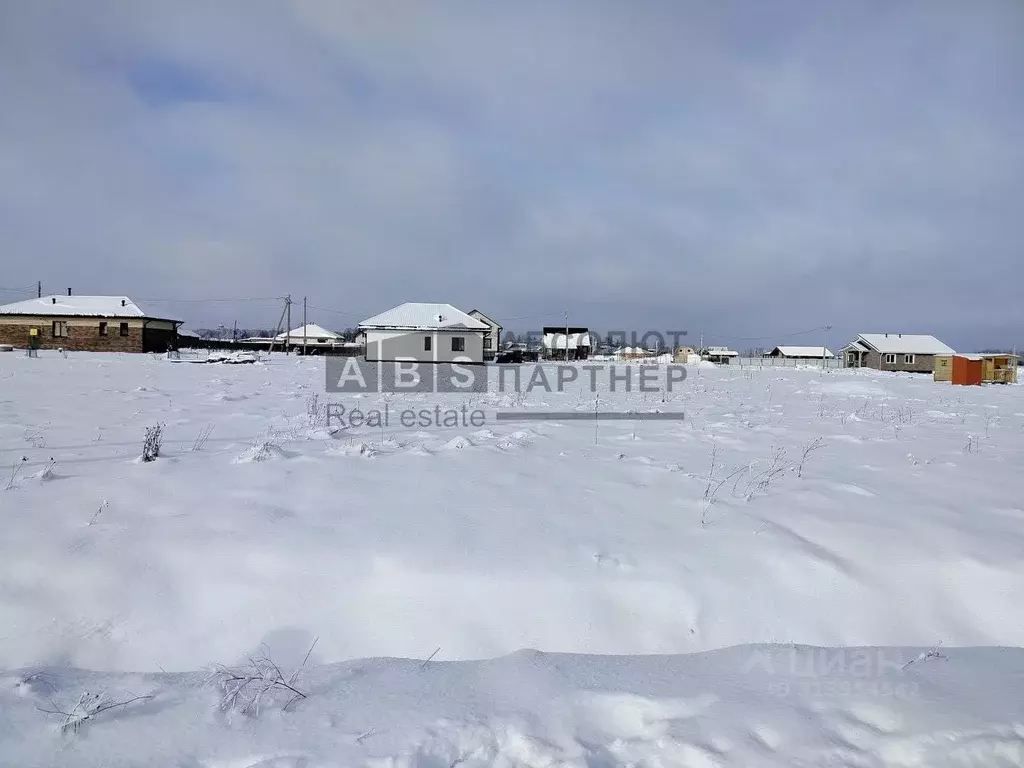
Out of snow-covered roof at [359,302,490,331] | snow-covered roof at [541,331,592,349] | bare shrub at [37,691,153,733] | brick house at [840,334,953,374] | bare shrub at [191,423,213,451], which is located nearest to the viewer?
bare shrub at [37,691,153,733]

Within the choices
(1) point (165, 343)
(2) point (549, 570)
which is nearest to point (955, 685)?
(2) point (549, 570)

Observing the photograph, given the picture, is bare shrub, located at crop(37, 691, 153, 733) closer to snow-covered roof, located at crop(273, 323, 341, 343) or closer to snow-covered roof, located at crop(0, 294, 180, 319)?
snow-covered roof, located at crop(0, 294, 180, 319)

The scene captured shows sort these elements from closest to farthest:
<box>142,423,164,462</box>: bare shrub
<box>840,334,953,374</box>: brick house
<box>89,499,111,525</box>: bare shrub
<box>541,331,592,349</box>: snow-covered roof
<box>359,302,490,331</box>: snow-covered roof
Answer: <box>89,499,111,525</box>: bare shrub
<box>142,423,164,462</box>: bare shrub
<box>359,302,490,331</box>: snow-covered roof
<box>840,334,953,374</box>: brick house
<box>541,331,592,349</box>: snow-covered roof

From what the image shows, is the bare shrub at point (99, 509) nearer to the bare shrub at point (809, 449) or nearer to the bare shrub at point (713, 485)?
the bare shrub at point (713, 485)

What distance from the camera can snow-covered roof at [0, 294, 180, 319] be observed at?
121 ft

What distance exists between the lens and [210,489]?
455cm

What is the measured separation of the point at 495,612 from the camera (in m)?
3.23

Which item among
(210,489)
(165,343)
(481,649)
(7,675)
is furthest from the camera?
(165,343)

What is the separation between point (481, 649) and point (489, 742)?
2.33 ft

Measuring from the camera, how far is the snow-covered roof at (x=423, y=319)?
35750mm

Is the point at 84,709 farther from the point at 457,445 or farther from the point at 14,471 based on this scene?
the point at 457,445

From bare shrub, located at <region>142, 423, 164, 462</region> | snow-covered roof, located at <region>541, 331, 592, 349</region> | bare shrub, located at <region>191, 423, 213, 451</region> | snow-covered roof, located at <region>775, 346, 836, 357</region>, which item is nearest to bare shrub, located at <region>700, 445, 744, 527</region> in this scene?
bare shrub, located at <region>142, 423, 164, 462</region>

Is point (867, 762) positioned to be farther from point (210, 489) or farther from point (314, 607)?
point (210, 489)

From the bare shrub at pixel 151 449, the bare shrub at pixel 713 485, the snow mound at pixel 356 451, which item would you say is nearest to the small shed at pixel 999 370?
the bare shrub at pixel 713 485
